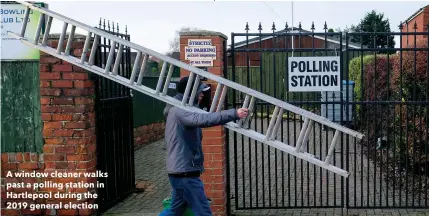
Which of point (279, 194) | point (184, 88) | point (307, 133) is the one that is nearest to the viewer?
point (307, 133)

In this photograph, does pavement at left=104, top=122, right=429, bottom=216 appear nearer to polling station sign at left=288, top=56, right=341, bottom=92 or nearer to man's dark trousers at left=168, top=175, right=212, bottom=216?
polling station sign at left=288, top=56, right=341, bottom=92

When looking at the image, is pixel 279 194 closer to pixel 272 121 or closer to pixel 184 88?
pixel 272 121

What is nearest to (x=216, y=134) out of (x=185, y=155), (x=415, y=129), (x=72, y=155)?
(x=185, y=155)

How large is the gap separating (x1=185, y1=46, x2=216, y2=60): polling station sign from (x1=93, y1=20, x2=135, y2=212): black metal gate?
51.9 inches

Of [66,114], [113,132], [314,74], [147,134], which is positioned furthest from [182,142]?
[147,134]

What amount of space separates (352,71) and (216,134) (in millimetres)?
9551

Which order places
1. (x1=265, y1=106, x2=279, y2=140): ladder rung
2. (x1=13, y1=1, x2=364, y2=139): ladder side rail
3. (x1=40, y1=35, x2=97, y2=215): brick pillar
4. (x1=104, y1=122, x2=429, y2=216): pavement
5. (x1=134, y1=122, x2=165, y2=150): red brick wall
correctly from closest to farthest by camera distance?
1. (x1=13, y1=1, x2=364, y2=139): ladder side rail
2. (x1=265, y1=106, x2=279, y2=140): ladder rung
3. (x1=40, y1=35, x2=97, y2=215): brick pillar
4. (x1=104, y1=122, x2=429, y2=216): pavement
5. (x1=134, y1=122, x2=165, y2=150): red brick wall

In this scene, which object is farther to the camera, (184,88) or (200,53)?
(200,53)

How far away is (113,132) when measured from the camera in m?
7.39

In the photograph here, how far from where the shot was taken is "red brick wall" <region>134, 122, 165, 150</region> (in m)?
13.2

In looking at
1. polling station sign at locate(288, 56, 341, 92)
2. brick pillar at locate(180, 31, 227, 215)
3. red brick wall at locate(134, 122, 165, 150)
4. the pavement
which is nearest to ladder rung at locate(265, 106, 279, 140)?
the pavement

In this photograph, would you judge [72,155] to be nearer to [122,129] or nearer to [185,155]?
[122,129]

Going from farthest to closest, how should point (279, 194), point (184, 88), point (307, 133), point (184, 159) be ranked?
1. point (279, 194)
2. point (184, 88)
3. point (184, 159)
4. point (307, 133)

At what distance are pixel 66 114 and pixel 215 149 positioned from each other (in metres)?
1.91
